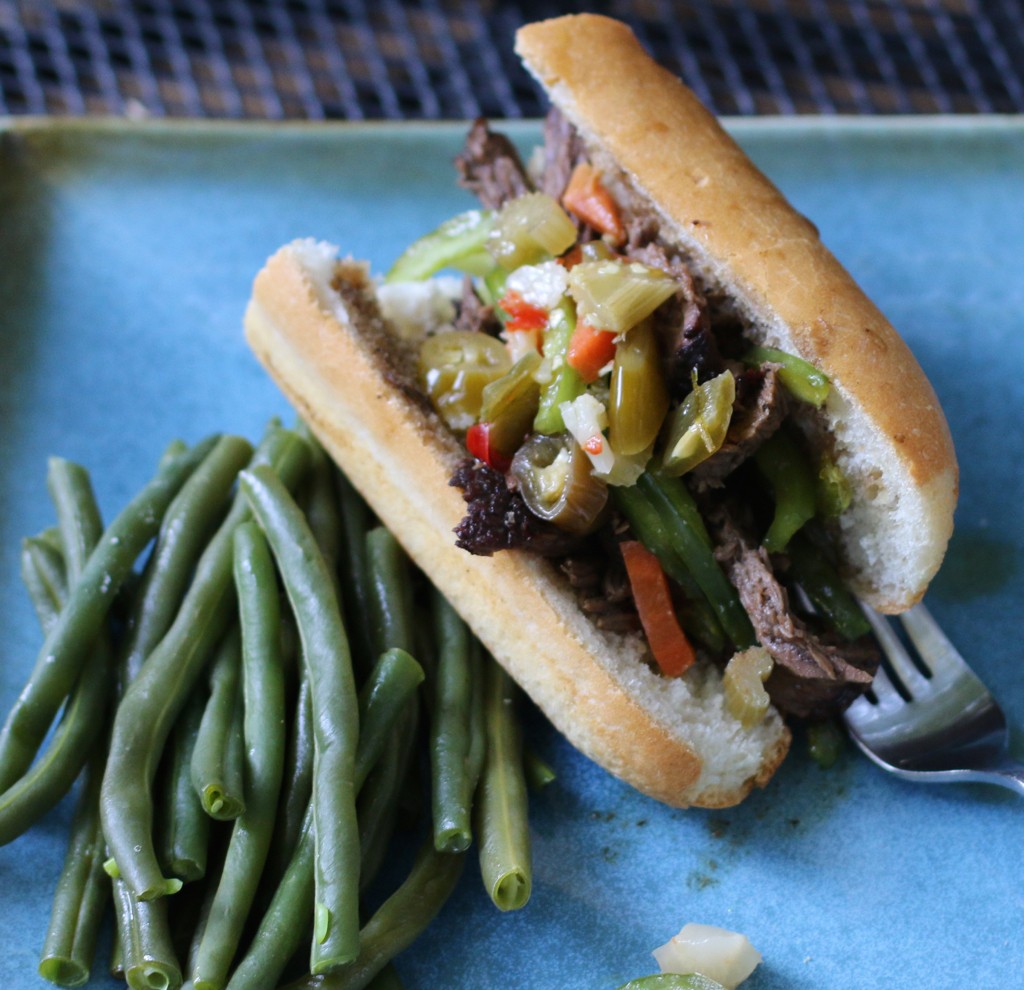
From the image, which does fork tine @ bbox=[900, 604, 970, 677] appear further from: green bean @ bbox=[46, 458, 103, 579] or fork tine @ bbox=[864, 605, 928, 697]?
green bean @ bbox=[46, 458, 103, 579]

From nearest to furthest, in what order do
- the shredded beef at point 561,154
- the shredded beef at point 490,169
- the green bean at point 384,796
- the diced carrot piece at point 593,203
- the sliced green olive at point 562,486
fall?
1. the green bean at point 384,796
2. the sliced green olive at point 562,486
3. the diced carrot piece at point 593,203
4. the shredded beef at point 561,154
5. the shredded beef at point 490,169

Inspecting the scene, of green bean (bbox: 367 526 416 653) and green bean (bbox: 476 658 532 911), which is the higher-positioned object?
green bean (bbox: 367 526 416 653)

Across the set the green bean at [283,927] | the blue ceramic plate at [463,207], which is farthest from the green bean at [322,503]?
the green bean at [283,927]

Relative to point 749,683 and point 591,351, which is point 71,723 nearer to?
point 591,351

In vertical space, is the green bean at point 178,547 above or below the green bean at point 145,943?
above

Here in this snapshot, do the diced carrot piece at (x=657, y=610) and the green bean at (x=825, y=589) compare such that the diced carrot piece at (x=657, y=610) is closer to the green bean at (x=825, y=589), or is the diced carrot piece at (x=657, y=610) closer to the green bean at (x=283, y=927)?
the green bean at (x=825, y=589)

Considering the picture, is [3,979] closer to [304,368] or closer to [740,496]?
[304,368]

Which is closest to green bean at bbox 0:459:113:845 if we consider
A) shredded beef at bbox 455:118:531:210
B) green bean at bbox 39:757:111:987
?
green bean at bbox 39:757:111:987

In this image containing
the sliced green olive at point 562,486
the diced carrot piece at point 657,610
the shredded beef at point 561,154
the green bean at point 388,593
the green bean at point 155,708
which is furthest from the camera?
the shredded beef at point 561,154
